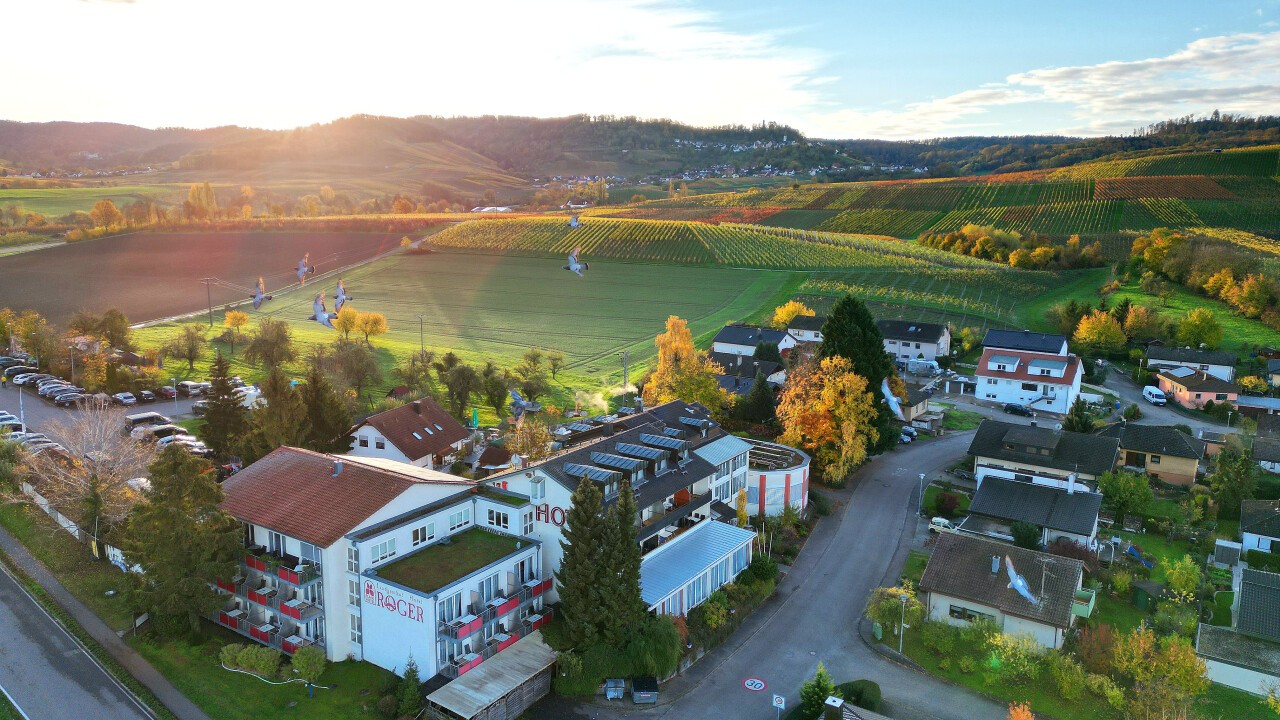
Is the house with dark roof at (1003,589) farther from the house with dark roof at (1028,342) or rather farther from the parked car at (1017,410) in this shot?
the house with dark roof at (1028,342)

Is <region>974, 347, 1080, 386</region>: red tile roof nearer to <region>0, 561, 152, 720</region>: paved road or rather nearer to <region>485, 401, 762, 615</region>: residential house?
<region>485, 401, 762, 615</region>: residential house

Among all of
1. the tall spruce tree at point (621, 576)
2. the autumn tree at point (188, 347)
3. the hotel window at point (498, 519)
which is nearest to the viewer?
the tall spruce tree at point (621, 576)

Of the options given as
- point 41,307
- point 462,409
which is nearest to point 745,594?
point 462,409

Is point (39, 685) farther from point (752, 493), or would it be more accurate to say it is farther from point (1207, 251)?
point (1207, 251)

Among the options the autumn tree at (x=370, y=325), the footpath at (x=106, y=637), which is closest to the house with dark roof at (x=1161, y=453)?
the footpath at (x=106, y=637)

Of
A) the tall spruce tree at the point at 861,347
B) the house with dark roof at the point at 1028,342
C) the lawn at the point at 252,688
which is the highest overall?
the tall spruce tree at the point at 861,347

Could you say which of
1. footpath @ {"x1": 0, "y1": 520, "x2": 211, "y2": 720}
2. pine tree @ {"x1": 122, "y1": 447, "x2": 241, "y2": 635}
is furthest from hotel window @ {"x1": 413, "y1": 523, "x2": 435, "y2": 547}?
footpath @ {"x1": 0, "y1": 520, "x2": 211, "y2": 720}

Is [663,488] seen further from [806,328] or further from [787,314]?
[787,314]
